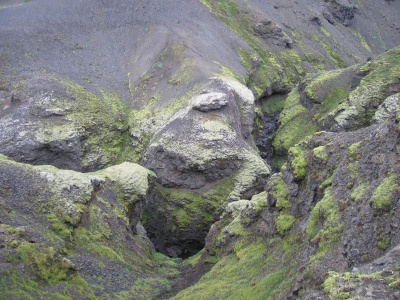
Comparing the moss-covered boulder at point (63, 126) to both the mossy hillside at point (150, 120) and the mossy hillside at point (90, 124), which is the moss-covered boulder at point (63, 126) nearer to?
the mossy hillside at point (90, 124)

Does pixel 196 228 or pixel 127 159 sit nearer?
pixel 196 228

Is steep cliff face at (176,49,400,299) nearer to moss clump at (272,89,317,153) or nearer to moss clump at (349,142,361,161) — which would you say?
moss clump at (349,142,361,161)

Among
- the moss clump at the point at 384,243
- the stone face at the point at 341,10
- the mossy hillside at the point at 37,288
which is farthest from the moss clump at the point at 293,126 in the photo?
the stone face at the point at 341,10

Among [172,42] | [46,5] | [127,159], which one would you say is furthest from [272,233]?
[46,5]

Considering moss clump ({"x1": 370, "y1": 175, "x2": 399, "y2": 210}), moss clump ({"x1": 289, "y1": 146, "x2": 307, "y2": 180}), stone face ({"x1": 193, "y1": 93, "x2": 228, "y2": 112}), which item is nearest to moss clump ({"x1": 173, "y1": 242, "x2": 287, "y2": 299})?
moss clump ({"x1": 289, "y1": 146, "x2": 307, "y2": 180})

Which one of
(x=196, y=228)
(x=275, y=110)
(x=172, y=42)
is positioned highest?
(x=172, y=42)

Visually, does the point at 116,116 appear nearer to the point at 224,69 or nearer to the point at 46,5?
the point at 224,69

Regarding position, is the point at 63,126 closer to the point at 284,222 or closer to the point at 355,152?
the point at 284,222
